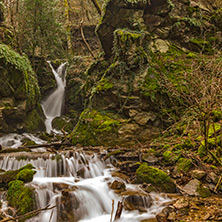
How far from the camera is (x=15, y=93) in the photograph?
1145cm

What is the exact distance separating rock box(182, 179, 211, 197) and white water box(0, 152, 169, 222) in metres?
0.64

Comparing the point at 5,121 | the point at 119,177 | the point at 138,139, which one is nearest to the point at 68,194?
the point at 119,177

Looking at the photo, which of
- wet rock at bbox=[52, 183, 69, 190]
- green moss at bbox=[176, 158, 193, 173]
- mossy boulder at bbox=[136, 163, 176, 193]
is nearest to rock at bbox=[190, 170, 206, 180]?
green moss at bbox=[176, 158, 193, 173]

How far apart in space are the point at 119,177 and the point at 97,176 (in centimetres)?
90

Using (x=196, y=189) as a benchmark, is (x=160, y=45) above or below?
above

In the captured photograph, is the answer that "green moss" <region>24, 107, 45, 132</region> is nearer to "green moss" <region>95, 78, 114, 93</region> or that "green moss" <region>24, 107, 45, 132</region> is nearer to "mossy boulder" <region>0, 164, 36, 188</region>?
"green moss" <region>95, 78, 114, 93</region>

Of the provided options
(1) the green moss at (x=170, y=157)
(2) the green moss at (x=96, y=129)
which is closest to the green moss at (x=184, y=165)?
(1) the green moss at (x=170, y=157)

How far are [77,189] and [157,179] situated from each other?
2.20 m

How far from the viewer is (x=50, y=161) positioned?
6723 millimetres

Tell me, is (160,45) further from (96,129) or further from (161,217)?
(161,217)

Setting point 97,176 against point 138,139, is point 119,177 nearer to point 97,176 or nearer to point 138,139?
point 97,176

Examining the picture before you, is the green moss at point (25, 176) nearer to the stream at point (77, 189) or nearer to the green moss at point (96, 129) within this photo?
the stream at point (77, 189)

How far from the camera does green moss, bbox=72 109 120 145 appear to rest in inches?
364

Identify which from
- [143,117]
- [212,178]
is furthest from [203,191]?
[143,117]
